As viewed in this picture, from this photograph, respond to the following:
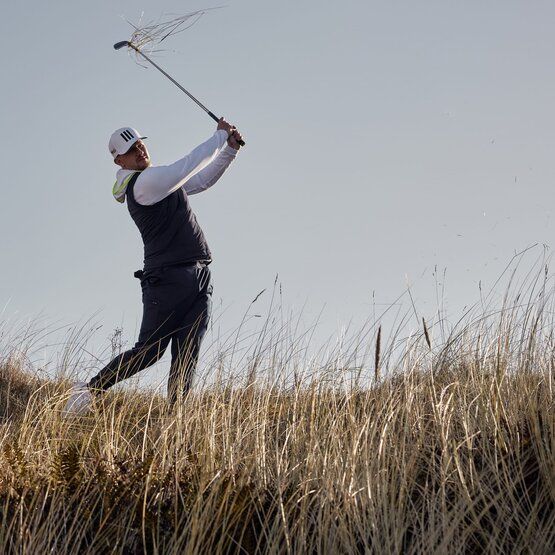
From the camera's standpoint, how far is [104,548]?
146 inches

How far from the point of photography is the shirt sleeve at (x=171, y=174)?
A: 6.02m

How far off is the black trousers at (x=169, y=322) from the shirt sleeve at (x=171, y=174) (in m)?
0.48

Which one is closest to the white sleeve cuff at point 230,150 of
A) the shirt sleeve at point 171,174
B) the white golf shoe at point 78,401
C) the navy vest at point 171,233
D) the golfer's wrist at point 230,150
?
the golfer's wrist at point 230,150

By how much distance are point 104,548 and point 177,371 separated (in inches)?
90.1

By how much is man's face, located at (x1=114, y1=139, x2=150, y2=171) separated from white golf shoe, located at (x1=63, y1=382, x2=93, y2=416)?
1544mm

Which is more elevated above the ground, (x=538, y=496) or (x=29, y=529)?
(x=538, y=496)

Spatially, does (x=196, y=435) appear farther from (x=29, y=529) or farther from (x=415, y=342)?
(x=415, y=342)

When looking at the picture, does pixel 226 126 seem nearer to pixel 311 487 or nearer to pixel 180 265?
pixel 180 265

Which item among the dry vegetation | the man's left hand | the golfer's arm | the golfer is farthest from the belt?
the dry vegetation

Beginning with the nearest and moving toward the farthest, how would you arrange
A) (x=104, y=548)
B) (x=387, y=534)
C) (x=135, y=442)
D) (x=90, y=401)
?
(x=387, y=534)
(x=104, y=548)
(x=135, y=442)
(x=90, y=401)

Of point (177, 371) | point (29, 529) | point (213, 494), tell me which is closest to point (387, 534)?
point (213, 494)

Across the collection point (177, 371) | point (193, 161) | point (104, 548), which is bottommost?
point (104, 548)

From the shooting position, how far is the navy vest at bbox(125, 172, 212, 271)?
20.1 feet

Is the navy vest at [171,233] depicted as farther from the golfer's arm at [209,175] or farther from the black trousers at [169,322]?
the golfer's arm at [209,175]
